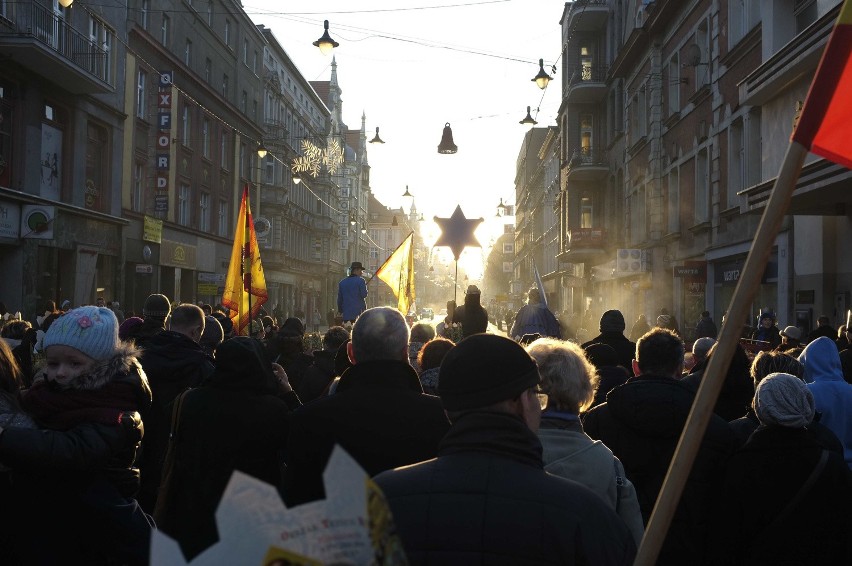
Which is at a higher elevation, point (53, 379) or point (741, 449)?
point (53, 379)

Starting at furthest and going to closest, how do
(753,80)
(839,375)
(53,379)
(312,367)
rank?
(753,80) → (312,367) → (839,375) → (53,379)

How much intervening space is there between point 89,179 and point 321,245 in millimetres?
41461

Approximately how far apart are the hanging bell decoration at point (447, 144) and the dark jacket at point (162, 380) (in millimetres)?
14095

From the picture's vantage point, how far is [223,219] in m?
42.1

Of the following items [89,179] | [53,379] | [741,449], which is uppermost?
[89,179]

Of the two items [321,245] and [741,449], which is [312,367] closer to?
[741,449]

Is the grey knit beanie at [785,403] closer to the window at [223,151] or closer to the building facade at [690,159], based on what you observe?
the building facade at [690,159]

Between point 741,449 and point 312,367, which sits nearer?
point 741,449

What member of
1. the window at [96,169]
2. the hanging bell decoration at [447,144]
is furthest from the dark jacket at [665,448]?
the window at [96,169]

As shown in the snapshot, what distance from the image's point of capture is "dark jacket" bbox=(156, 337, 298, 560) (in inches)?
164

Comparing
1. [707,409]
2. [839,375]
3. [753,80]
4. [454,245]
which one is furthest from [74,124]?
[707,409]

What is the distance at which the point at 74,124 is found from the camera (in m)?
25.5

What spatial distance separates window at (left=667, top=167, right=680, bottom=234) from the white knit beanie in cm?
2534

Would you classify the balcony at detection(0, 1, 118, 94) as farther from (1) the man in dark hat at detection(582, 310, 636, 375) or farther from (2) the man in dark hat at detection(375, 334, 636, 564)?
(2) the man in dark hat at detection(375, 334, 636, 564)
